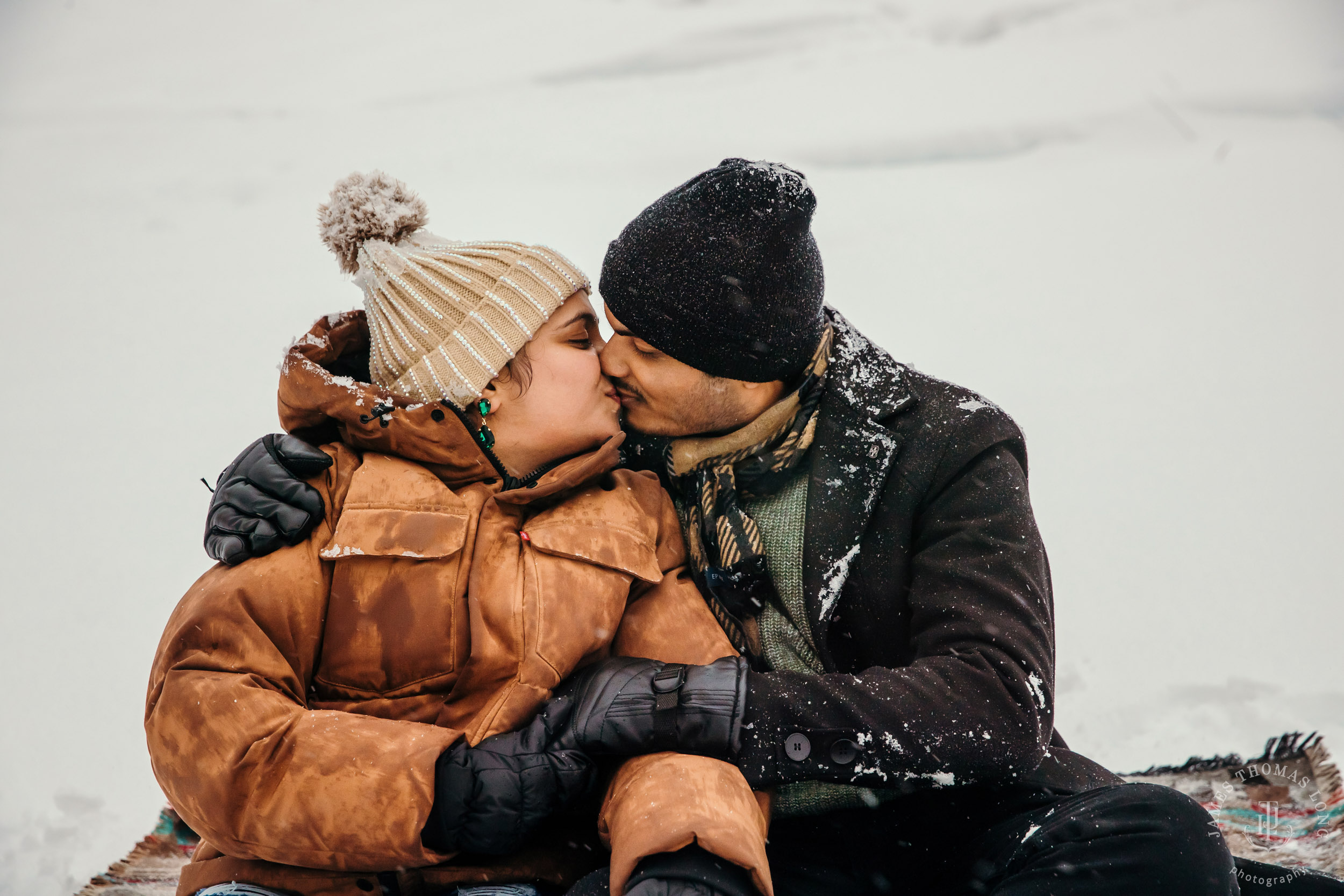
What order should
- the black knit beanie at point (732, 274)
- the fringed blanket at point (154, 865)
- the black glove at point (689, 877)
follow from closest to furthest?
the black glove at point (689, 877), the black knit beanie at point (732, 274), the fringed blanket at point (154, 865)

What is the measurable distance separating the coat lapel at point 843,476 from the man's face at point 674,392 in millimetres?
171

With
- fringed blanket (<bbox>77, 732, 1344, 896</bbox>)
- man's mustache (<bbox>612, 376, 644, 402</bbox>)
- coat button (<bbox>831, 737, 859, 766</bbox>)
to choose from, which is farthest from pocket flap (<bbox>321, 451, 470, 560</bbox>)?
fringed blanket (<bbox>77, 732, 1344, 896</bbox>)

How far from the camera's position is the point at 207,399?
15.2 feet

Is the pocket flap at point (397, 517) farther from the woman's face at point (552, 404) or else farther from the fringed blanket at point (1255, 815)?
the fringed blanket at point (1255, 815)

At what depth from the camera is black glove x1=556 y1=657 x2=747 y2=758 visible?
5.17ft

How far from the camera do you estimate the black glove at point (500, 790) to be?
4.91 feet

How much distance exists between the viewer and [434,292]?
6.12 ft

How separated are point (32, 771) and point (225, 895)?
1753 mm

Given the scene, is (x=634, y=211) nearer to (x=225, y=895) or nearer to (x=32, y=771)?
(x=32, y=771)

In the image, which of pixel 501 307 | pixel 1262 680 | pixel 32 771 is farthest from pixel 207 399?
pixel 1262 680

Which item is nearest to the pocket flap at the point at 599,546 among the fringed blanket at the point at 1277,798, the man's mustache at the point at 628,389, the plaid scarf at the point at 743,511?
the plaid scarf at the point at 743,511

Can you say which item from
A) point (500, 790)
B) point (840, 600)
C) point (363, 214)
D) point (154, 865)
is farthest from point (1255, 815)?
point (154, 865)

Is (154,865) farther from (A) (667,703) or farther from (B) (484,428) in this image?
(A) (667,703)

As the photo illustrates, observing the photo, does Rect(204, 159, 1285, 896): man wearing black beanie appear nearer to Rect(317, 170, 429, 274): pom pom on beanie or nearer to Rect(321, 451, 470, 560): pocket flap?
Rect(321, 451, 470, 560): pocket flap
